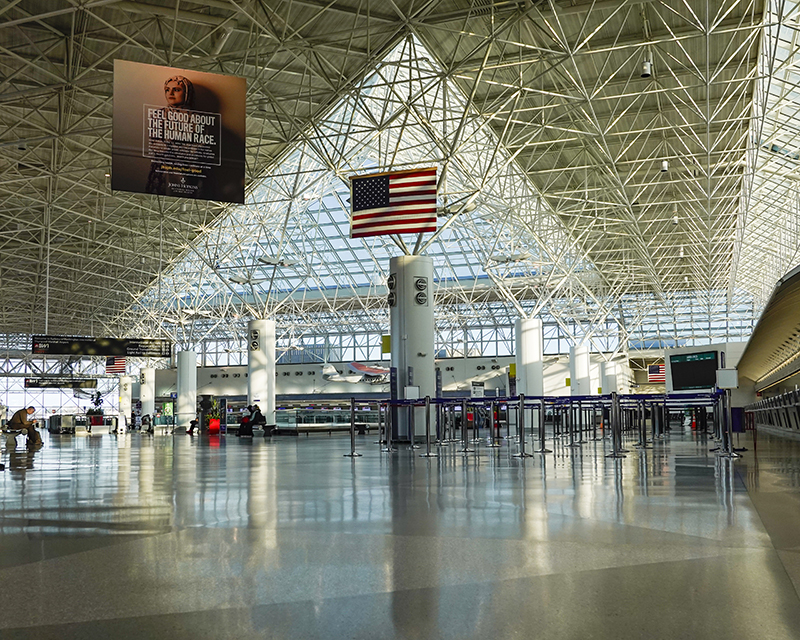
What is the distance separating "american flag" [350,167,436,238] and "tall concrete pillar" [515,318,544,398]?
18.9 meters

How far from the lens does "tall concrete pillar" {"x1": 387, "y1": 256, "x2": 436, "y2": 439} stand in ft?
84.0

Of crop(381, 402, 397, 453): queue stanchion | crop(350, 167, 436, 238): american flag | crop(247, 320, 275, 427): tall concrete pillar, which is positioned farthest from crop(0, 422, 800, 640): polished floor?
crop(247, 320, 275, 427): tall concrete pillar

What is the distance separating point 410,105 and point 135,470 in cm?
1682

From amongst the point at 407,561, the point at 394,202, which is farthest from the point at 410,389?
the point at 407,561

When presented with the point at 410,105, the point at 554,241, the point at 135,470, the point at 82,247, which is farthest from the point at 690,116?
the point at 82,247

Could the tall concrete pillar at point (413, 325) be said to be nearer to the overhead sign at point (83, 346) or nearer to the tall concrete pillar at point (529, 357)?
the tall concrete pillar at point (529, 357)

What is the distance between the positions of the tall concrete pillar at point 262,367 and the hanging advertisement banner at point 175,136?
2756 centimetres

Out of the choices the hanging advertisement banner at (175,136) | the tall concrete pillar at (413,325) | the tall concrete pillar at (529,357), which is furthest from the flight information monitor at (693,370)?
the hanging advertisement banner at (175,136)

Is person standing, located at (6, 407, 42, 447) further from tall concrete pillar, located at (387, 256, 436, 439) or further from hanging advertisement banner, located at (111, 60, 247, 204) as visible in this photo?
tall concrete pillar, located at (387, 256, 436, 439)

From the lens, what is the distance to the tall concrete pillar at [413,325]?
2559 cm

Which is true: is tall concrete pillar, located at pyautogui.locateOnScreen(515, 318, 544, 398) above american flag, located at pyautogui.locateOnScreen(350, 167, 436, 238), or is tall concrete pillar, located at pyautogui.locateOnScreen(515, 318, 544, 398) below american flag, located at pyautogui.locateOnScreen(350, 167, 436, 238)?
below

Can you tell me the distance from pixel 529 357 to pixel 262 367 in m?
15.0

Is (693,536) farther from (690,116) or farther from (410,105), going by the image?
(690,116)

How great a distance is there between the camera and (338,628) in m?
3.29
